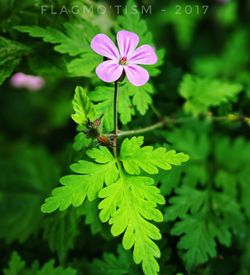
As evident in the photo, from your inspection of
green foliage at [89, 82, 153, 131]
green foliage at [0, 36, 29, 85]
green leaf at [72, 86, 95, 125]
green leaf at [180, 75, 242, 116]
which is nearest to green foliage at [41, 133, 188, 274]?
green leaf at [72, 86, 95, 125]

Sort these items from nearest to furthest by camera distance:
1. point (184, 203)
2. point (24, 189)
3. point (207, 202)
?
point (184, 203) < point (207, 202) < point (24, 189)

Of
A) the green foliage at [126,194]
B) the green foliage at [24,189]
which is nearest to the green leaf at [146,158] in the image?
the green foliage at [126,194]

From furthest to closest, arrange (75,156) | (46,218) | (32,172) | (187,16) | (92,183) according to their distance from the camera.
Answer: (187,16)
(32,172)
(46,218)
(75,156)
(92,183)

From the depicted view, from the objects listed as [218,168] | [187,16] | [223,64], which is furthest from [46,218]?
[187,16]

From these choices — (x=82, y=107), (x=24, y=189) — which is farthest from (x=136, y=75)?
(x=24, y=189)

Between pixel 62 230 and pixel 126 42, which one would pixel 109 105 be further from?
pixel 62 230

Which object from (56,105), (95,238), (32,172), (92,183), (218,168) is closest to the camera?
(92,183)

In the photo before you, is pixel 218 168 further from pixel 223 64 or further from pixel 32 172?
pixel 223 64

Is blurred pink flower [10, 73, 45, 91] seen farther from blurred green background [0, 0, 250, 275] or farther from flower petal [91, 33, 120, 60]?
flower petal [91, 33, 120, 60]
